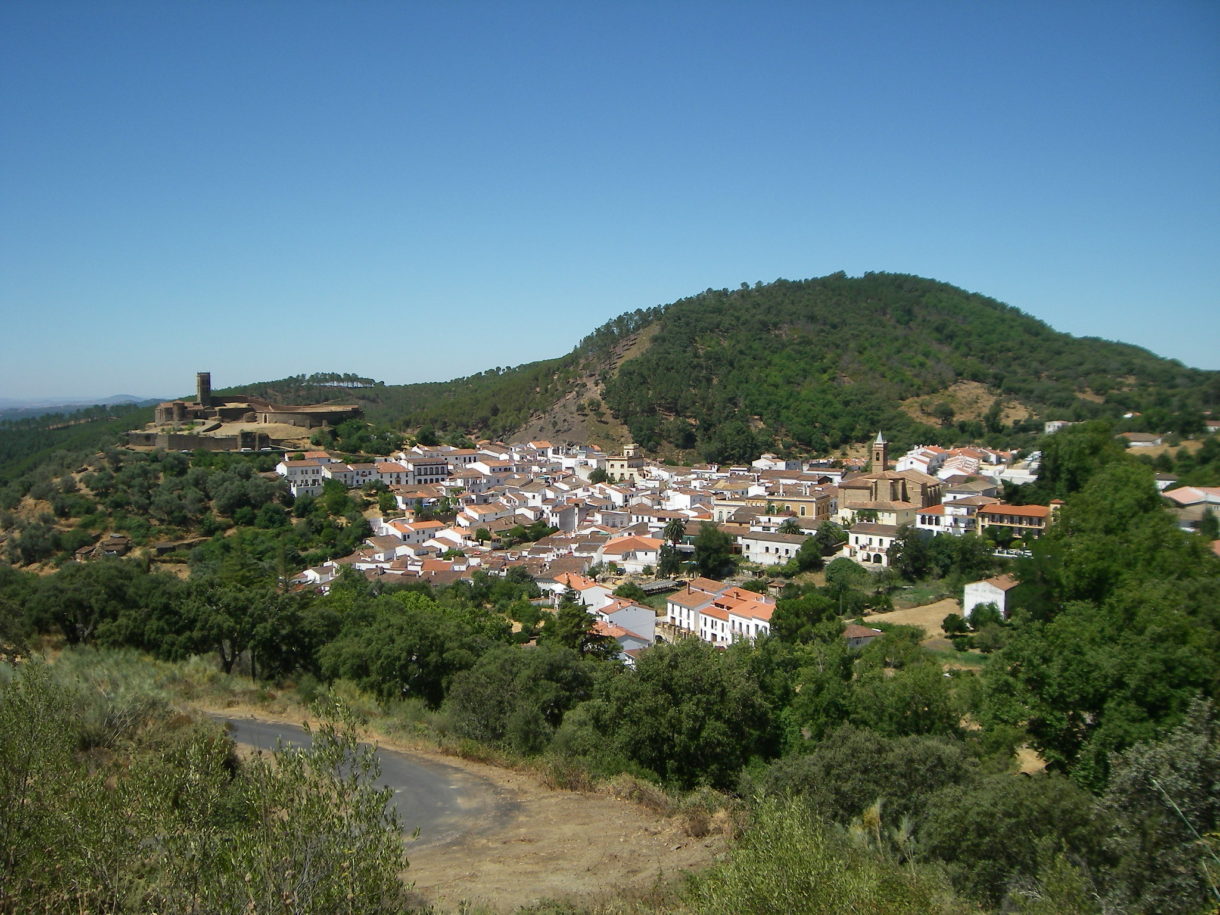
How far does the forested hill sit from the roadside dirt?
42830 millimetres

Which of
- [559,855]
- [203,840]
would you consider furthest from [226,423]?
[203,840]

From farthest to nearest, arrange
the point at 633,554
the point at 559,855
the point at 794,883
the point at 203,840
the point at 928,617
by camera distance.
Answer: the point at 633,554, the point at 928,617, the point at 559,855, the point at 794,883, the point at 203,840

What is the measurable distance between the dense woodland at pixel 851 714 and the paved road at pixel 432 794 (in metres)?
1.07

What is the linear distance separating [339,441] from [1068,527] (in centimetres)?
4121

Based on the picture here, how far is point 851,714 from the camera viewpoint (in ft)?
43.6

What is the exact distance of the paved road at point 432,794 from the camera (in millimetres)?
7570

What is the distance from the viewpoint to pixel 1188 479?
1180 inches

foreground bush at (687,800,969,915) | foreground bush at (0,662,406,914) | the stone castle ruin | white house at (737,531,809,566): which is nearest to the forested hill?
the stone castle ruin

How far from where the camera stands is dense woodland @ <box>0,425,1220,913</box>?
578 cm

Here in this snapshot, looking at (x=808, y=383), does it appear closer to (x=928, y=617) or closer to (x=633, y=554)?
(x=633, y=554)

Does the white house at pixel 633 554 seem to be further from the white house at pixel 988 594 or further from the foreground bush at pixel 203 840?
the foreground bush at pixel 203 840

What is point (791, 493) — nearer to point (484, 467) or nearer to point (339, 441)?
point (484, 467)

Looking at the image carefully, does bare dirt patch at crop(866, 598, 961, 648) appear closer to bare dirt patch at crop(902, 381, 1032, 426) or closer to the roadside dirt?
the roadside dirt

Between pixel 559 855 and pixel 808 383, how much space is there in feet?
200
